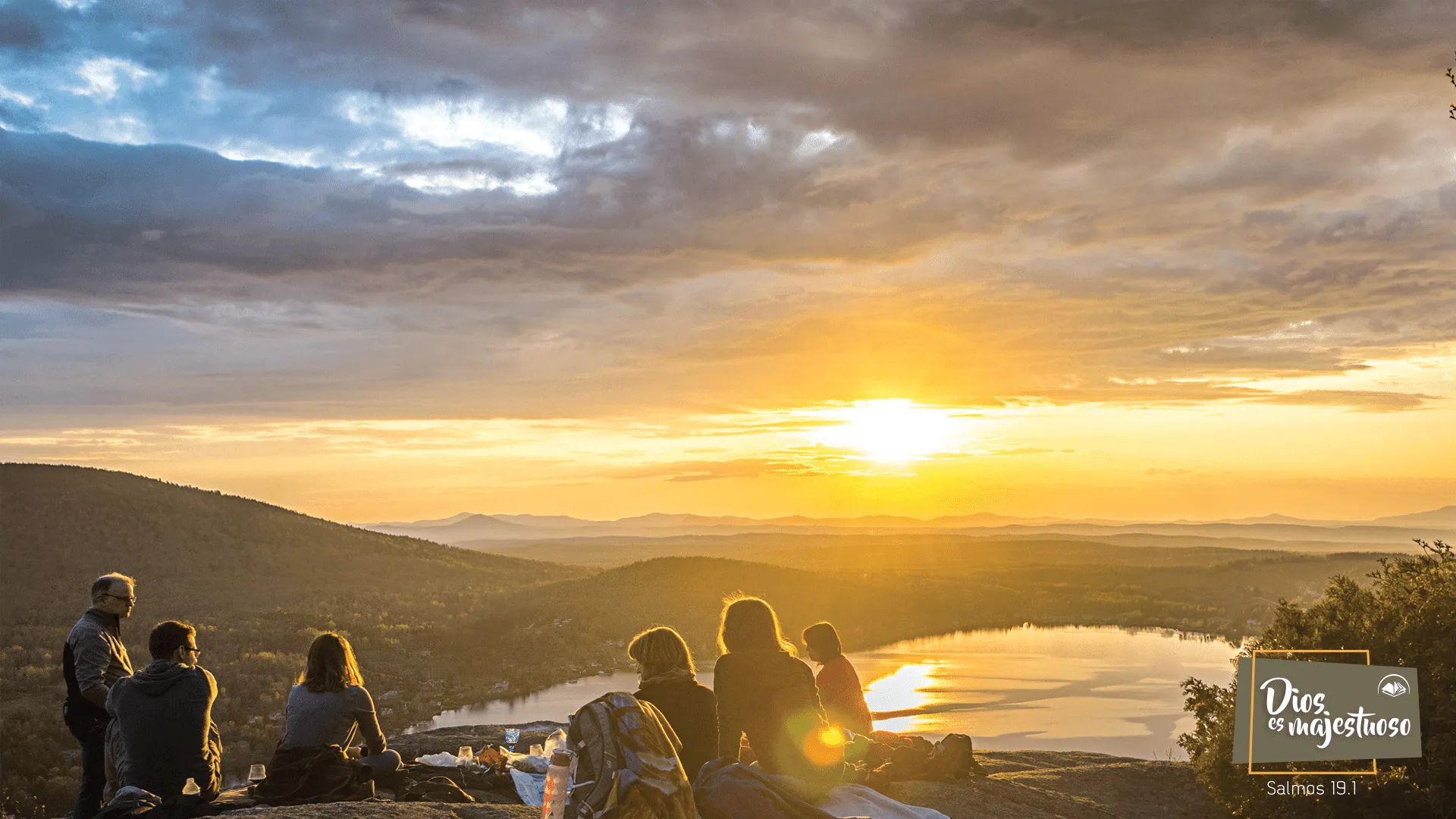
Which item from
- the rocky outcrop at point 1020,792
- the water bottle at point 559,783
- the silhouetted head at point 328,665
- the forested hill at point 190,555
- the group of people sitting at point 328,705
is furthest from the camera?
the forested hill at point 190,555

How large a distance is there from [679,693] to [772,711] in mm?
953

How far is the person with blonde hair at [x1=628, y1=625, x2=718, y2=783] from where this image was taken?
733 centimetres

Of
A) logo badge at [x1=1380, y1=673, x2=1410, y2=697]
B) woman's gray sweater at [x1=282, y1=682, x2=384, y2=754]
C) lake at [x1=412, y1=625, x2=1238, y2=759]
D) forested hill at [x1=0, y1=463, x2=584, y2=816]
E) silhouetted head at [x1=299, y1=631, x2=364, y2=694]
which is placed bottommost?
lake at [x1=412, y1=625, x2=1238, y2=759]

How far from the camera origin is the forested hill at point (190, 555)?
171ft

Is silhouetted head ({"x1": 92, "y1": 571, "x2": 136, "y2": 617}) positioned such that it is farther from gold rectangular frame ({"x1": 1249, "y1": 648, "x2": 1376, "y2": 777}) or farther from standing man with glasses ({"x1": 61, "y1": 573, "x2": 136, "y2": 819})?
gold rectangular frame ({"x1": 1249, "y1": 648, "x2": 1376, "y2": 777})

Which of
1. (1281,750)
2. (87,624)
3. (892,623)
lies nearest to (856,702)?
(1281,750)

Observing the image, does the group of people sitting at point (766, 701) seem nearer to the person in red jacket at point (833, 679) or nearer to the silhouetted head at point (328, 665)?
the person in red jacket at point (833, 679)

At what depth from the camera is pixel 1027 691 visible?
3650cm

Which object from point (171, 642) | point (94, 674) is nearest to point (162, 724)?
point (171, 642)

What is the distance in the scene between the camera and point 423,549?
78.9 meters

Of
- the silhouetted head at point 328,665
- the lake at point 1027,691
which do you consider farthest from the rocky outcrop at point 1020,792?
the lake at point 1027,691

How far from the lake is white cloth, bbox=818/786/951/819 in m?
12.6

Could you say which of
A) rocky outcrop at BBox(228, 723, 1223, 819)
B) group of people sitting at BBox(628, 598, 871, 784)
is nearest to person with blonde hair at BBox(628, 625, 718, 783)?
group of people sitting at BBox(628, 598, 871, 784)

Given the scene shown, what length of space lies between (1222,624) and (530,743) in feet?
178
